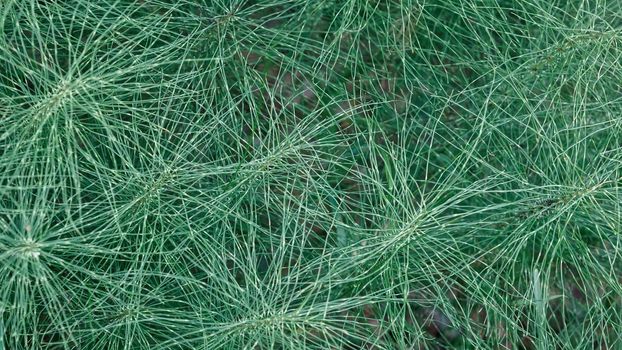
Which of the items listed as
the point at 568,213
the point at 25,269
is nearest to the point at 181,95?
the point at 25,269

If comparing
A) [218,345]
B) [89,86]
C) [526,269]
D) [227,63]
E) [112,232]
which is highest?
[89,86]

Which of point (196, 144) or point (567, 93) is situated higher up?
point (196, 144)

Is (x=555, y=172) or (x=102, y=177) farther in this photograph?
(x=555, y=172)

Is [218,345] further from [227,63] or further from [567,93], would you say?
[567,93]

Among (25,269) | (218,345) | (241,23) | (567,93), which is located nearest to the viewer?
(25,269)

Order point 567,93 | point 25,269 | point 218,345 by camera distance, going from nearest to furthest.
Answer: point 25,269, point 218,345, point 567,93

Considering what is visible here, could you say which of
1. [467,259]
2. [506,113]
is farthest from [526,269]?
[506,113]

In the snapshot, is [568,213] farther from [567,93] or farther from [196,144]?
[196,144]
